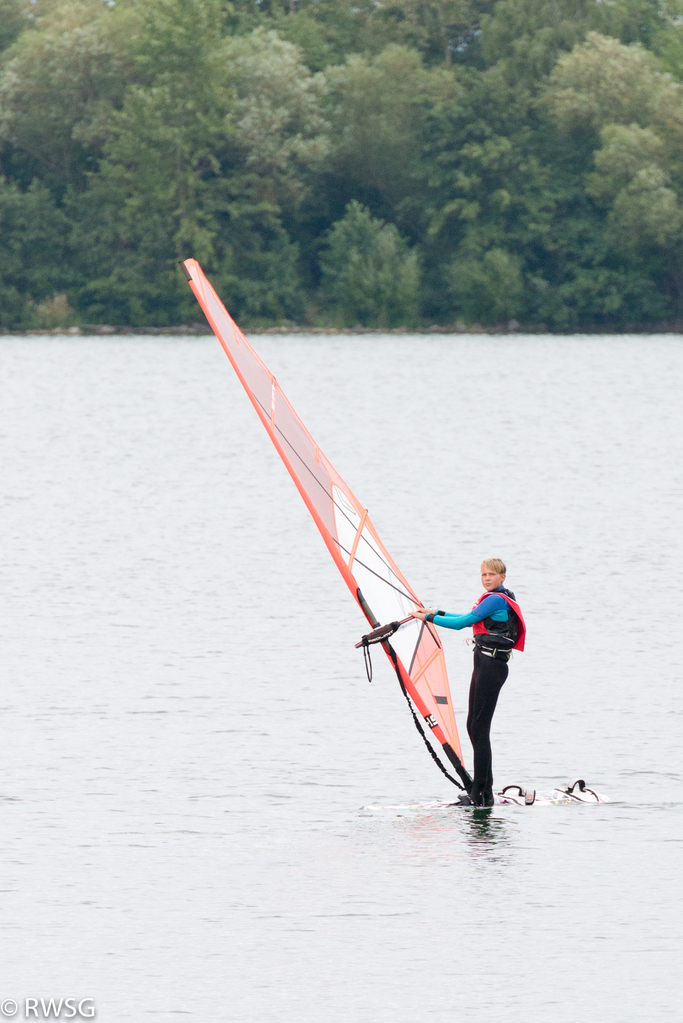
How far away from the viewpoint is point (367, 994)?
31.2 feet

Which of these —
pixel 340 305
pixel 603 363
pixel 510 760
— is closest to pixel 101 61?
pixel 340 305

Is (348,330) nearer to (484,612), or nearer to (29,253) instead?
(29,253)

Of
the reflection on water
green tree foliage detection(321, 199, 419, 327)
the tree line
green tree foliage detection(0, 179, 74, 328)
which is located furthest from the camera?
green tree foliage detection(0, 179, 74, 328)

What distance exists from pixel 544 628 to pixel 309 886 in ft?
32.4

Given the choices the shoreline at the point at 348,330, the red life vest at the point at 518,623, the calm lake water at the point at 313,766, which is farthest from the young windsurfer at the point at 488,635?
the shoreline at the point at 348,330

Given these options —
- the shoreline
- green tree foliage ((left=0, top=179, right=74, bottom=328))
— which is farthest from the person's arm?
the shoreline

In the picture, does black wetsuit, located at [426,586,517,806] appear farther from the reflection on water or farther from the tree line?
the tree line

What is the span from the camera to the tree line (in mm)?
89375

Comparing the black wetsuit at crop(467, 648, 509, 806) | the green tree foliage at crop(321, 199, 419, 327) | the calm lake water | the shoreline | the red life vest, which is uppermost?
the green tree foliage at crop(321, 199, 419, 327)

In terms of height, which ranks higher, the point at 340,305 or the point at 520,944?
the point at 340,305

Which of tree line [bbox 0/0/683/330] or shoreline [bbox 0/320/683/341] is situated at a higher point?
tree line [bbox 0/0/683/330]

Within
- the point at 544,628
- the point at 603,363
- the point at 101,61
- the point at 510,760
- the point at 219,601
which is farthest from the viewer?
the point at 101,61

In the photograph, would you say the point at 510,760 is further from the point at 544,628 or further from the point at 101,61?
the point at 101,61

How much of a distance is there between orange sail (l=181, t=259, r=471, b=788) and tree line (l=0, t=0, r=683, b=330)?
76.3m
